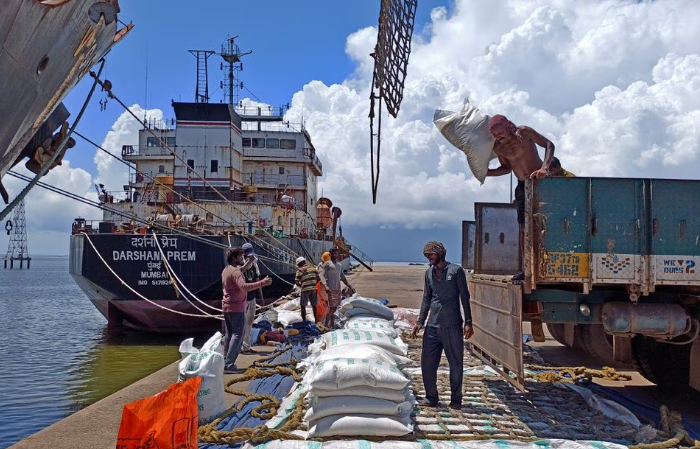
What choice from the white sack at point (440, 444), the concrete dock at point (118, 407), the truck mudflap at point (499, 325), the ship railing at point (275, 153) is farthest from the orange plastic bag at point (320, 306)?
the ship railing at point (275, 153)

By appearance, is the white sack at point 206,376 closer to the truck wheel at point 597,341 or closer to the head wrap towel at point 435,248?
the head wrap towel at point 435,248

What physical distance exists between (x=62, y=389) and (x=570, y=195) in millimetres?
8910

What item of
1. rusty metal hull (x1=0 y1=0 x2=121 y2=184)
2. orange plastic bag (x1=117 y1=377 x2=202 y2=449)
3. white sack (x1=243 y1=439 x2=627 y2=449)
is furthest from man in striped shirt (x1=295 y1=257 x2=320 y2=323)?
orange plastic bag (x1=117 y1=377 x2=202 y2=449)

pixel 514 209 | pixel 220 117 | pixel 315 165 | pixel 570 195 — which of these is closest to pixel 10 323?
pixel 220 117

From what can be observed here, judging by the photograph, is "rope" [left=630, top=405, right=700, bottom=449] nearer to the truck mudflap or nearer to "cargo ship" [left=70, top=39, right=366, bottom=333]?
the truck mudflap

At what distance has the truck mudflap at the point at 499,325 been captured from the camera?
178 inches

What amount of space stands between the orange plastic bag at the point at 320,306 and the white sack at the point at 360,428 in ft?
20.0

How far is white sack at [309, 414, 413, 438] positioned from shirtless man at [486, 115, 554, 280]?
2356 mm

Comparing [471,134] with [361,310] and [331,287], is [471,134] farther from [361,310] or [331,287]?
[331,287]

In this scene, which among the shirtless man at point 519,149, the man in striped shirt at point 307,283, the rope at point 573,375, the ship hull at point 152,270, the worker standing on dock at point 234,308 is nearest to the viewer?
the shirtless man at point 519,149

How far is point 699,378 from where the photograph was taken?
479 centimetres

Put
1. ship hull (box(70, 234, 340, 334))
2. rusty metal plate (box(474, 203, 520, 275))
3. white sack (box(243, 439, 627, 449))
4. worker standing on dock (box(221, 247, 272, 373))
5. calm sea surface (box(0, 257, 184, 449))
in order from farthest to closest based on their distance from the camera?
ship hull (box(70, 234, 340, 334)) → calm sea surface (box(0, 257, 184, 449)) → rusty metal plate (box(474, 203, 520, 275)) → worker standing on dock (box(221, 247, 272, 373)) → white sack (box(243, 439, 627, 449))

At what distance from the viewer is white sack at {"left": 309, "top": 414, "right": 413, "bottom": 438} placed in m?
3.94

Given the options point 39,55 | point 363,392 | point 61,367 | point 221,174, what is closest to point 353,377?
point 363,392
